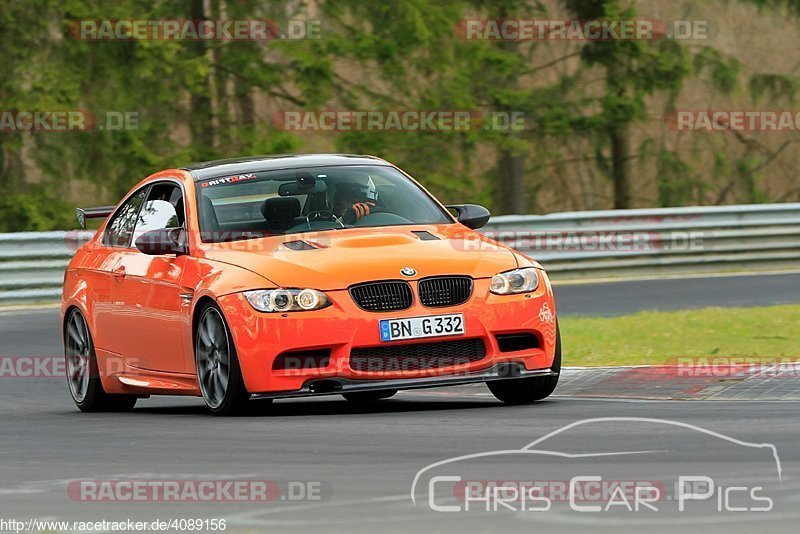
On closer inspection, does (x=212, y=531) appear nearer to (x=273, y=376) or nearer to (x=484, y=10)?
(x=273, y=376)

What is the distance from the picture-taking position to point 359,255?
31.9ft

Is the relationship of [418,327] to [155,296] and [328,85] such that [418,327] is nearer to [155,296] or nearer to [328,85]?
[155,296]

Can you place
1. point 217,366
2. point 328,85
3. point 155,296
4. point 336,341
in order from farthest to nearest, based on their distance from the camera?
point 328,85 < point 155,296 < point 217,366 < point 336,341

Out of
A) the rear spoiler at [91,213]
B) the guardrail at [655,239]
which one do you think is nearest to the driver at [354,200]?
the rear spoiler at [91,213]

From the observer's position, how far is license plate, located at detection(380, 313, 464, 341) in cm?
943

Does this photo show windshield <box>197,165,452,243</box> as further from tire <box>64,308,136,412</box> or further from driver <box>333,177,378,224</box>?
tire <box>64,308,136,412</box>

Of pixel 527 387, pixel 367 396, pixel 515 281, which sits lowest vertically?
pixel 367 396

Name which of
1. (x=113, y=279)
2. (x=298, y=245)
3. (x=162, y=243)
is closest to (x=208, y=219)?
(x=162, y=243)

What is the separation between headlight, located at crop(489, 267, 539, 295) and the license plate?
35cm

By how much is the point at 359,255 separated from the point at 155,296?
1524 millimetres

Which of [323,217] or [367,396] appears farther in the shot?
[367,396]

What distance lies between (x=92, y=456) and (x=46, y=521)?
6.43ft

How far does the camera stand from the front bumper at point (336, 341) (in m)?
9.42

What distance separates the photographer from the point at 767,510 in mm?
6137
